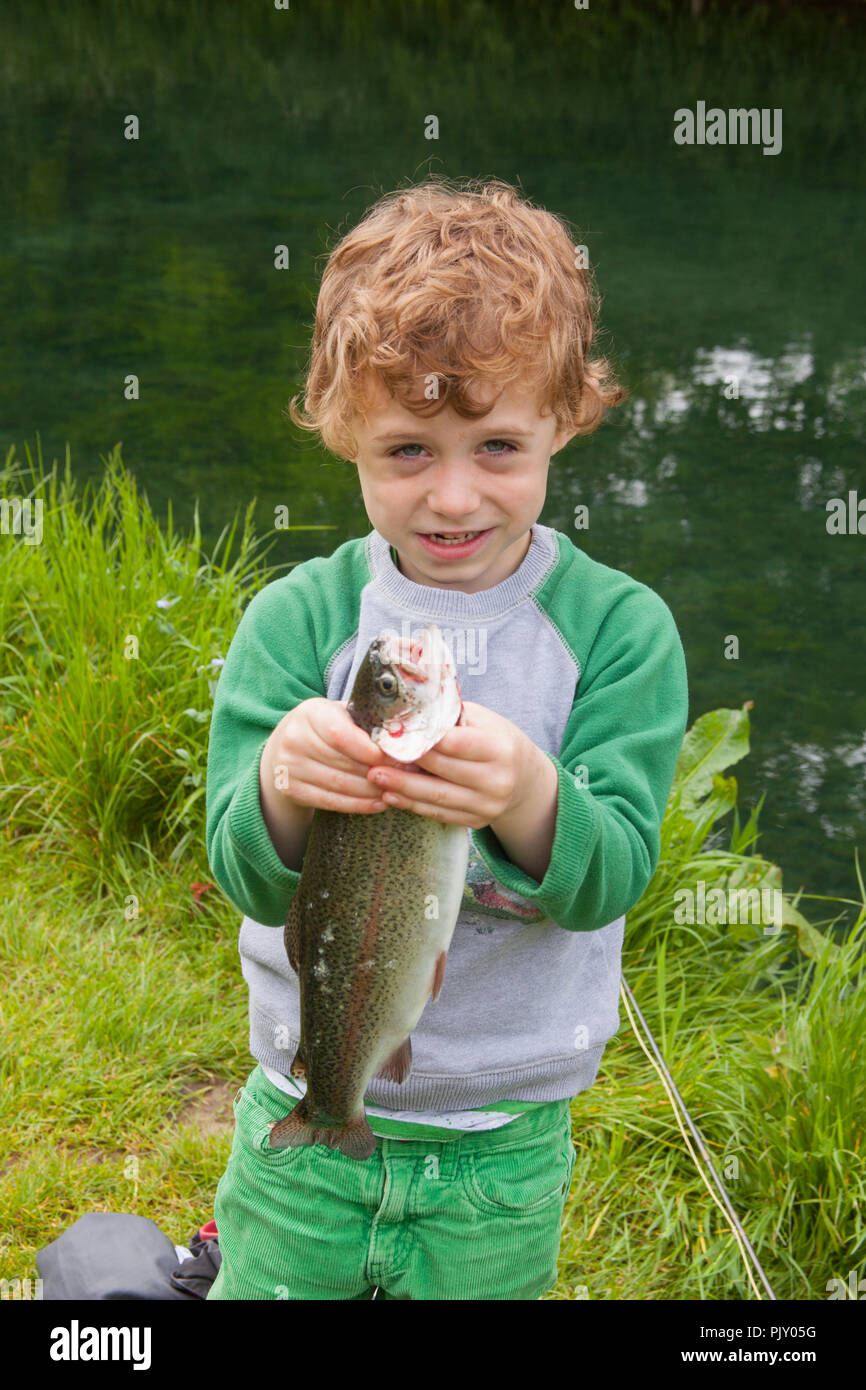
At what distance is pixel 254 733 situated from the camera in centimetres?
215

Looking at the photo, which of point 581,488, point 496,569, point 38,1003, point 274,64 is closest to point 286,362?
point 581,488

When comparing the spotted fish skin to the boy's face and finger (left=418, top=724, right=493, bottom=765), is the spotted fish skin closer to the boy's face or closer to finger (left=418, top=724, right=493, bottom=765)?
finger (left=418, top=724, right=493, bottom=765)

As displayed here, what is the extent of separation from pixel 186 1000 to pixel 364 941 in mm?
1897

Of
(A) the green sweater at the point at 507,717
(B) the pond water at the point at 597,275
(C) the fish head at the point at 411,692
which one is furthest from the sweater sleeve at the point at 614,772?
(B) the pond water at the point at 597,275

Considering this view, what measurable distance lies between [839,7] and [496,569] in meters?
23.1

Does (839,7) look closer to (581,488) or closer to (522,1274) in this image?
(581,488)

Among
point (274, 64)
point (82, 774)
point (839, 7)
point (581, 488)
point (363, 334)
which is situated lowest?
point (82, 774)

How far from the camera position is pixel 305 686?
7.22 feet

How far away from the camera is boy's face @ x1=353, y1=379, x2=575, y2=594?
6.52ft

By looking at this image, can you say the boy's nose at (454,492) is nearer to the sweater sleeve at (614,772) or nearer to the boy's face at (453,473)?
the boy's face at (453,473)

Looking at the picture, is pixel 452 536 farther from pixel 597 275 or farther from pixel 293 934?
pixel 597 275

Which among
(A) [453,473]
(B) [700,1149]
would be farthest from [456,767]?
(B) [700,1149]

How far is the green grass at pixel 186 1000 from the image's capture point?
312 centimetres

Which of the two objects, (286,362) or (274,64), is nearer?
(286,362)
